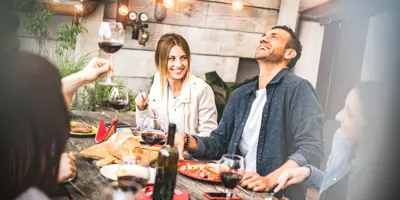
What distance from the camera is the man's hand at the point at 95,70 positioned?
110 cm

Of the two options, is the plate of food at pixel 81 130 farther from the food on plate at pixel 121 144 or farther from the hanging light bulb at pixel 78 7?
the hanging light bulb at pixel 78 7

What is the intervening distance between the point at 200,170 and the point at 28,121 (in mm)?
1037

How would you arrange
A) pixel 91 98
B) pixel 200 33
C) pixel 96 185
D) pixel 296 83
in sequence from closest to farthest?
pixel 96 185 < pixel 296 83 < pixel 91 98 < pixel 200 33

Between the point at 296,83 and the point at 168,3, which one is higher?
the point at 168,3

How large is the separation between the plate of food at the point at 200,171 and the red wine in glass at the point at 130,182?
1.33 feet

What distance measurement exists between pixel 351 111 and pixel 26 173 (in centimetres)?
70

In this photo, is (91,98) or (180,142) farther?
(91,98)

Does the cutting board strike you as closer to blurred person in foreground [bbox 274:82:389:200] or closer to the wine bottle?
the wine bottle

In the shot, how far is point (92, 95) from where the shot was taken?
11.2 feet

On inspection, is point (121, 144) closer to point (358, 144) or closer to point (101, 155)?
point (101, 155)

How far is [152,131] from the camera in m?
1.58

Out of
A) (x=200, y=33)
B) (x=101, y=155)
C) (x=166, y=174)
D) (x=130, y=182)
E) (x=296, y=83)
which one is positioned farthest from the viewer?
(x=200, y=33)

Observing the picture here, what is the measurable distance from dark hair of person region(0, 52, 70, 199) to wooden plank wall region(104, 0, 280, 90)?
10.8ft

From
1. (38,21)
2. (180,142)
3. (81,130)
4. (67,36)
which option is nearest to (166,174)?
(180,142)
